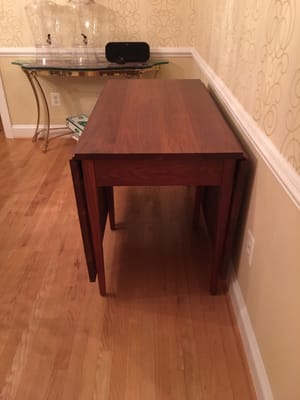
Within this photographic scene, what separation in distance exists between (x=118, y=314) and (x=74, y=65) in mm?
2111

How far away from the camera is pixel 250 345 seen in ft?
3.96

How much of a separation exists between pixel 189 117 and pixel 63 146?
1.90 meters

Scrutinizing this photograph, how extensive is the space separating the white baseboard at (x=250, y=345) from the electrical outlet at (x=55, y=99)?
96.0 inches

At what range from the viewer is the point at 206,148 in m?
1.16

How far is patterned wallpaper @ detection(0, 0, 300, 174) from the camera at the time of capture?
863mm

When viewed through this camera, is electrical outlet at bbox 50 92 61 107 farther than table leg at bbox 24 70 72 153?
Yes

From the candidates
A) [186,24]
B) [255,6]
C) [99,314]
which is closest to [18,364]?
[99,314]

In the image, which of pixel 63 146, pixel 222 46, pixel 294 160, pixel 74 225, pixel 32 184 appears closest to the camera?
pixel 294 160

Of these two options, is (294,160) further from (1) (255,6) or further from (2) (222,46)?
(2) (222,46)

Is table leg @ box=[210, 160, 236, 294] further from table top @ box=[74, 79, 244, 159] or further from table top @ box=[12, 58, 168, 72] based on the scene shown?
table top @ box=[12, 58, 168, 72]

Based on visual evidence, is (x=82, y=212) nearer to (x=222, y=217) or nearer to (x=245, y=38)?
(x=222, y=217)

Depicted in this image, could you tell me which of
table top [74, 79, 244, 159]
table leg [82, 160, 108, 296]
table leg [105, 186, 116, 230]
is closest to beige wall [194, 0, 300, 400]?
table top [74, 79, 244, 159]

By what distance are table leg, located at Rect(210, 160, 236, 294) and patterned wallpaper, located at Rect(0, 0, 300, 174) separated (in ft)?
0.64

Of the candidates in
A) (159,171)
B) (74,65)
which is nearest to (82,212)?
(159,171)
